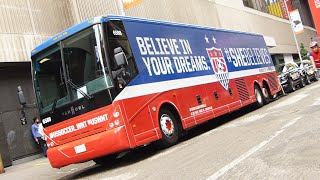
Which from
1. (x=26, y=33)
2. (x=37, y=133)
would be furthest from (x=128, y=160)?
(x=26, y=33)

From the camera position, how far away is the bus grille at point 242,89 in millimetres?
15380

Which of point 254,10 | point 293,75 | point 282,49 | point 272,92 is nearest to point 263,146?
point 272,92

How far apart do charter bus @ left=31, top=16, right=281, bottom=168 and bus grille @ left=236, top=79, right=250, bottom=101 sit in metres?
3.86

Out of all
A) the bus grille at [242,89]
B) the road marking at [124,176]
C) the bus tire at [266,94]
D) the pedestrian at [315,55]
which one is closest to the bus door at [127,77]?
the road marking at [124,176]

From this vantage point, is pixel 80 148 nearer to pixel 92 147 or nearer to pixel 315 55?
pixel 92 147

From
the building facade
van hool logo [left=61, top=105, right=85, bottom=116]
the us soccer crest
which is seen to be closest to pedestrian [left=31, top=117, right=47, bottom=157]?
the building facade

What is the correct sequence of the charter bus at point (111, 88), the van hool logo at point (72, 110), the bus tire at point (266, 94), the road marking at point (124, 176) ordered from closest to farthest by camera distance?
the road marking at point (124, 176) < the charter bus at point (111, 88) < the van hool logo at point (72, 110) < the bus tire at point (266, 94)

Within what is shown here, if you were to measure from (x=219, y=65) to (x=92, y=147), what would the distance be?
6937 mm

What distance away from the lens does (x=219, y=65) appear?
1423cm

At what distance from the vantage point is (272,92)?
63.7 ft

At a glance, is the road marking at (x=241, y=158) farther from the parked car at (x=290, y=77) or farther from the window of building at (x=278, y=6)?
the window of building at (x=278, y=6)

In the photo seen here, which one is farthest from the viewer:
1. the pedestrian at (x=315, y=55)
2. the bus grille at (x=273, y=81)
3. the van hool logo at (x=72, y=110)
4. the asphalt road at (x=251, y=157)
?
the bus grille at (x=273, y=81)

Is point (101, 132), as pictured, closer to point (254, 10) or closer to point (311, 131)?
point (311, 131)

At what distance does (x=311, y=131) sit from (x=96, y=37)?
15.5ft
